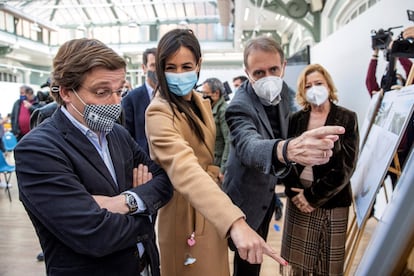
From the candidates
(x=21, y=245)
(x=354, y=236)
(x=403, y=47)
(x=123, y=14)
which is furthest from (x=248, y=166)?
(x=123, y=14)

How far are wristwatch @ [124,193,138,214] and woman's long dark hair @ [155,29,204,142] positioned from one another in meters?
0.33

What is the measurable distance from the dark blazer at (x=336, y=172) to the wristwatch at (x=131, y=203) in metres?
1.03

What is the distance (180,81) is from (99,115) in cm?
33

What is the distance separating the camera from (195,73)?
1290 mm

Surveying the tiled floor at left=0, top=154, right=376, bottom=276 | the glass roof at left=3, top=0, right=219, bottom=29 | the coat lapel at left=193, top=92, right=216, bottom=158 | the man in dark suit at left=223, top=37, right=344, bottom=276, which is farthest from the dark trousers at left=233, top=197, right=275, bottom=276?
the glass roof at left=3, top=0, right=219, bottom=29

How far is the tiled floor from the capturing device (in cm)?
278

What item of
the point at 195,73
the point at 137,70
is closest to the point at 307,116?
the point at 195,73

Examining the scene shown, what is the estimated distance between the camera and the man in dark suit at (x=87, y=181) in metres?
0.90

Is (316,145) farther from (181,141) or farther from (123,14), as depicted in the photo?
(123,14)

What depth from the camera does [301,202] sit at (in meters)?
1.79

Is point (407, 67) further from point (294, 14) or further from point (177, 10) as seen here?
point (177, 10)

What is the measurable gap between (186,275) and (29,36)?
641 inches

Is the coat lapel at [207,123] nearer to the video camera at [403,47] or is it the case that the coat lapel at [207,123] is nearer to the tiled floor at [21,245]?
the video camera at [403,47]

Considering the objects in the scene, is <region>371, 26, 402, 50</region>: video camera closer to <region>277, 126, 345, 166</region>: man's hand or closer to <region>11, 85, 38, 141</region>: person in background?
<region>277, 126, 345, 166</region>: man's hand
